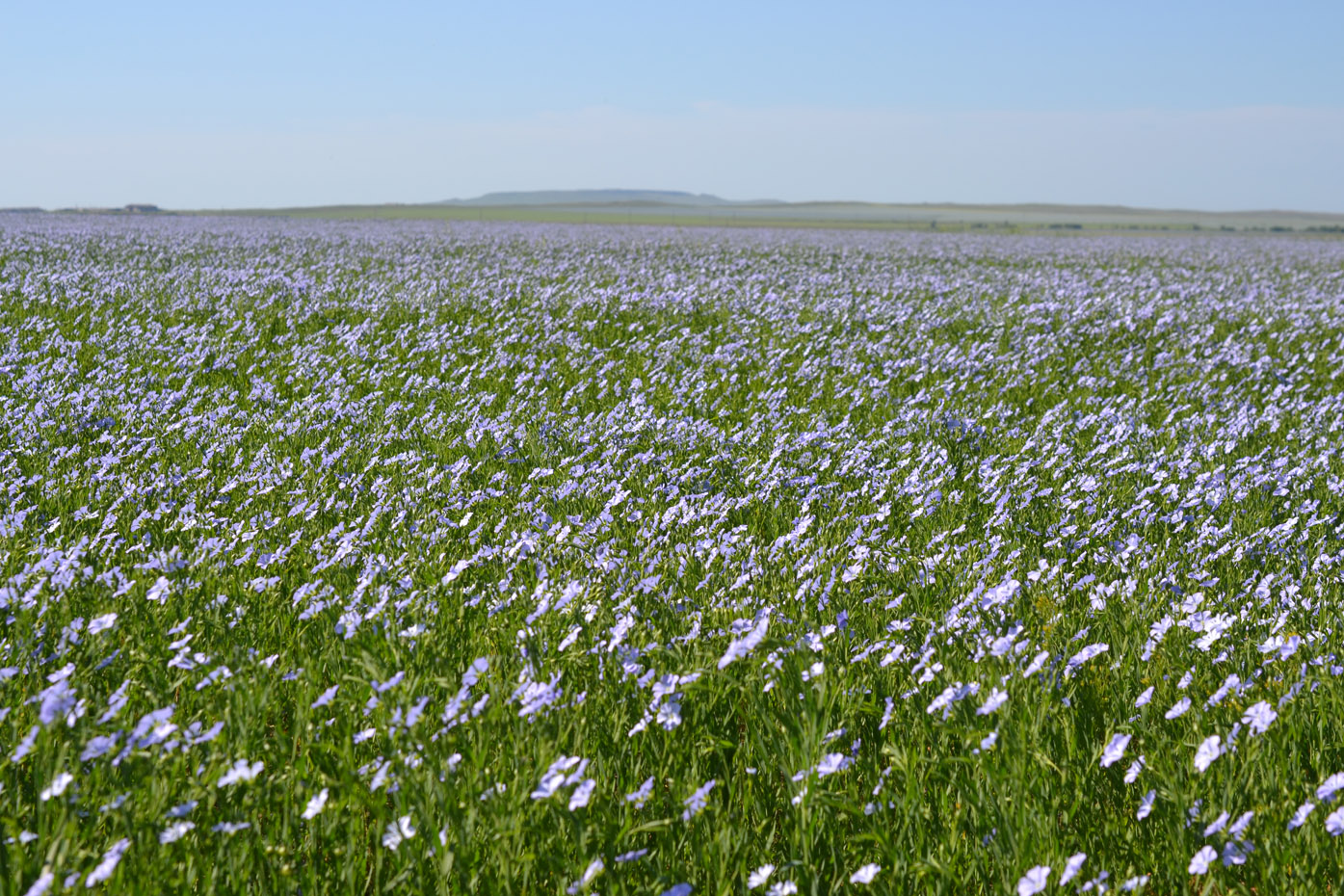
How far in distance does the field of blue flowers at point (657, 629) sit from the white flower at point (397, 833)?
0.01 m

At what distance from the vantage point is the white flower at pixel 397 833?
221 cm

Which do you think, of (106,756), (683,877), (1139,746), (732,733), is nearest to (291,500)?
(106,756)

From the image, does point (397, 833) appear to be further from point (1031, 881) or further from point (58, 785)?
point (1031, 881)

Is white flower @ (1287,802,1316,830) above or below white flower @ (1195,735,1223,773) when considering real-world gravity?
below

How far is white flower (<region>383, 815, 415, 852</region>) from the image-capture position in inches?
87.0

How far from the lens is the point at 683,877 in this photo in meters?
2.37

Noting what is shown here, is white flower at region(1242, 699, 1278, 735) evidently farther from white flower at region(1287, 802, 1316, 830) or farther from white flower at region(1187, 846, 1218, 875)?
white flower at region(1187, 846, 1218, 875)

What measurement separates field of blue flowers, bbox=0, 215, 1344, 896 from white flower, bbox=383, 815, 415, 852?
14 millimetres

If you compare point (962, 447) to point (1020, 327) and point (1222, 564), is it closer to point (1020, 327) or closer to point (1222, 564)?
point (1222, 564)

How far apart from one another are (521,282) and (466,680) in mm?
15606

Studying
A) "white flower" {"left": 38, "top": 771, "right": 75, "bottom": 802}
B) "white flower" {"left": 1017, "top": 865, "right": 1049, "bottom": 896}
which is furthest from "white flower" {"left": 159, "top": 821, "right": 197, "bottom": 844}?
"white flower" {"left": 1017, "top": 865, "right": 1049, "bottom": 896}

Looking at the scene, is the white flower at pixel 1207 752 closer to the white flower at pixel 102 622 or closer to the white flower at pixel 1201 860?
the white flower at pixel 1201 860

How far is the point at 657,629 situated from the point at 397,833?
1.41 m

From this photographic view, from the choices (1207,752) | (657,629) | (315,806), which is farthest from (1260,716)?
(315,806)
